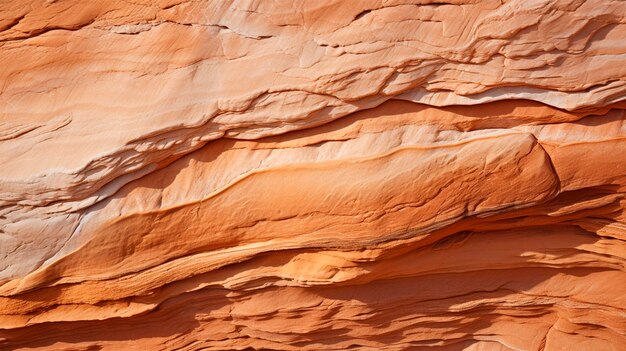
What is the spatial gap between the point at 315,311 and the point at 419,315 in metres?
0.42

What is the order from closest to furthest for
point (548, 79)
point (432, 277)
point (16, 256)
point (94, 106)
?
point (548, 79)
point (94, 106)
point (16, 256)
point (432, 277)

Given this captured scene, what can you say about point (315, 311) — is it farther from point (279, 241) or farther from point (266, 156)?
point (266, 156)

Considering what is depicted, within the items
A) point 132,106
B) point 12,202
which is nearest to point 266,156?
point 132,106

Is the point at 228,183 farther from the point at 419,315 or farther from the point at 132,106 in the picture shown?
the point at 419,315

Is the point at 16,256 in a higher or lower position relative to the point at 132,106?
lower

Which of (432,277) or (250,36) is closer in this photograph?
(250,36)

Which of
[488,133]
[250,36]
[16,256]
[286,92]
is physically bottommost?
[16,256]

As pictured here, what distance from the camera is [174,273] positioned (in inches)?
89.5

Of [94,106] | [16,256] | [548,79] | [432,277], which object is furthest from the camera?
[432,277]

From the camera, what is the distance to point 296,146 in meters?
2.11

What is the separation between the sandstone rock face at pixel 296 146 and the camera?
195 centimetres

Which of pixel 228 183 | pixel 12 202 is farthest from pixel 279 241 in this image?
pixel 12 202

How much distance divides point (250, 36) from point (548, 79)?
3.03 ft

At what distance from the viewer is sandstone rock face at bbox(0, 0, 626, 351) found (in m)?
1.95
